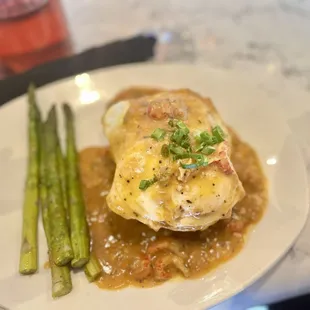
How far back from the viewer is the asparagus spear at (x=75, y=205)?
8.82ft

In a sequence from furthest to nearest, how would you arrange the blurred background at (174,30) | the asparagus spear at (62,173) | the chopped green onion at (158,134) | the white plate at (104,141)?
the blurred background at (174,30) → the asparagus spear at (62,173) → the chopped green onion at (158,134) → the white plate at (104,141)

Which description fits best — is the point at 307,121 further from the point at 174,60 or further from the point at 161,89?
the point at 174,60

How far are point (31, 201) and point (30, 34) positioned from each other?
1647mm

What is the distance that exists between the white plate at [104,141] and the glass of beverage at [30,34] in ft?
2.06

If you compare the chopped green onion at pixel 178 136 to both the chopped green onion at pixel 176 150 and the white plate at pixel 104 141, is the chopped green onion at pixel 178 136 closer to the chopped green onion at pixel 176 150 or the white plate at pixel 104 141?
the chopped green onion at pixel 176 150

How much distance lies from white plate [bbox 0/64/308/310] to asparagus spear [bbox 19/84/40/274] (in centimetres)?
5

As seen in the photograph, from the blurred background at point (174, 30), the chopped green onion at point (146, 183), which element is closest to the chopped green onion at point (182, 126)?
the chopped green onion at point (146, 183)

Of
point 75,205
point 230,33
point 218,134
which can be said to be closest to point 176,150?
point 218,134

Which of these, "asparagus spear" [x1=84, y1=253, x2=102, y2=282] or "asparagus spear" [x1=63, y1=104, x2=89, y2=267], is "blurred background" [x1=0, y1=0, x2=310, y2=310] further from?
"asparagus spear" [x1=84, y1=253, x2=102, y2=282]

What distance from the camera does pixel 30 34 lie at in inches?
157

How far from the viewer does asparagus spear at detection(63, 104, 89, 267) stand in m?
2.69

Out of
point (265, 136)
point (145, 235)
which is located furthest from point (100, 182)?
point (265, 136)

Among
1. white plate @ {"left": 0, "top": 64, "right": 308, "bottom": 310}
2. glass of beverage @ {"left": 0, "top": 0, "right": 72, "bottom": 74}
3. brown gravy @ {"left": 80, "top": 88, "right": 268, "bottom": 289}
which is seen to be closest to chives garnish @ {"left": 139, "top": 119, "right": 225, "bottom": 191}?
brown gravy @ {"left": 80, "top": 88, "right": 268, "bottom": 289}

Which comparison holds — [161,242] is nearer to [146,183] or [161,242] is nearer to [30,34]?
[146,183]
